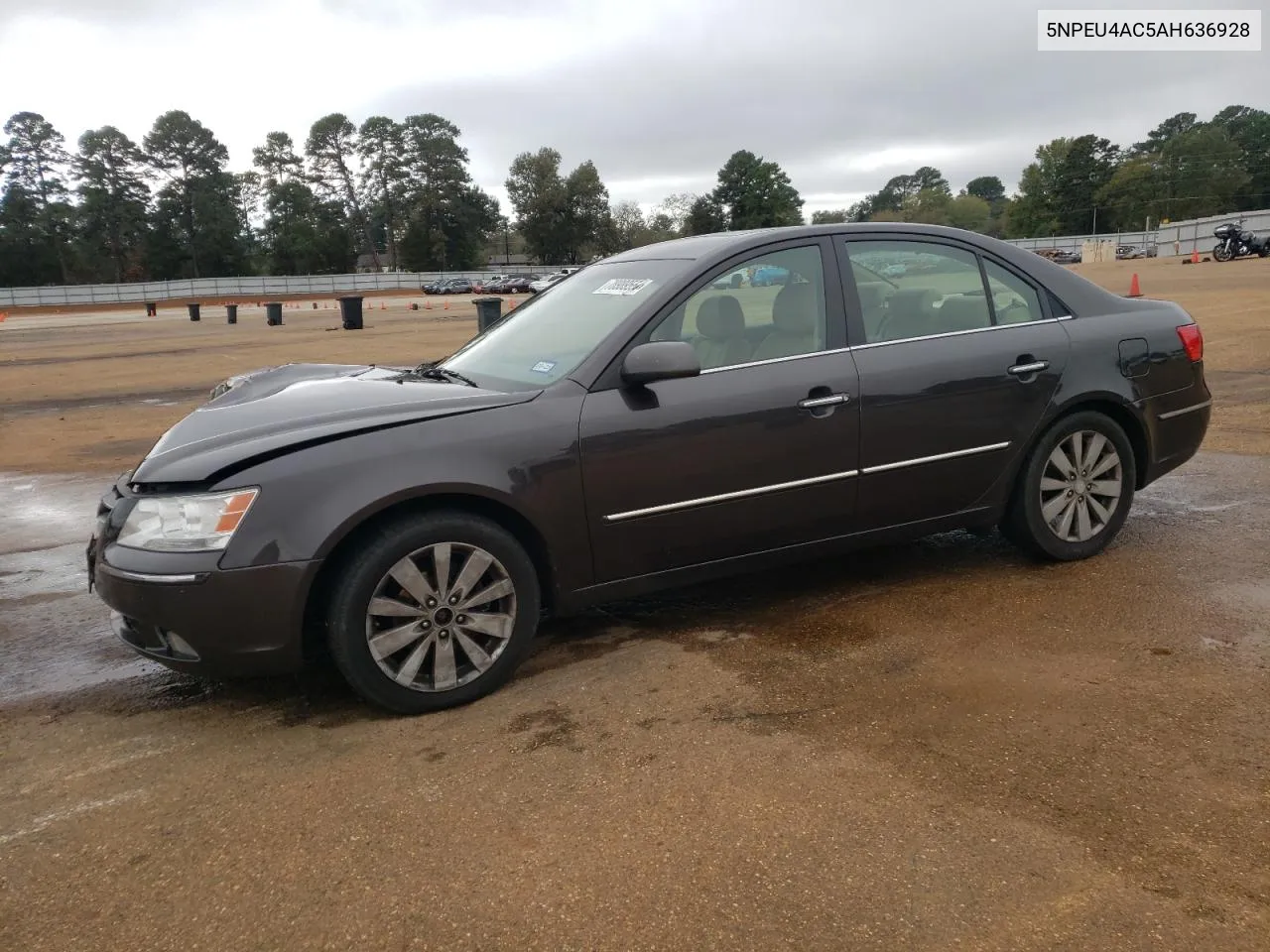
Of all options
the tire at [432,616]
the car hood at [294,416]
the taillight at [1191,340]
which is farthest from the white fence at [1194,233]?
the tire at [432,616]

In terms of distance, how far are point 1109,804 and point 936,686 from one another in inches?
32.3

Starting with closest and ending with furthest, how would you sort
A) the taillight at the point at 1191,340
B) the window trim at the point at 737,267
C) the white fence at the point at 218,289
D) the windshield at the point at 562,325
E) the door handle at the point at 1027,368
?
the window trim at the point at 737,267 → the windshield at the point at 562,325 → the door handle at the point at 1027,368 → the taillight at the point at 1191,340 → the white fence at the point at 218,289

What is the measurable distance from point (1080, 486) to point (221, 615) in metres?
3.81

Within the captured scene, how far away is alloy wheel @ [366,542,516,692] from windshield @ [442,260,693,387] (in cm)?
81

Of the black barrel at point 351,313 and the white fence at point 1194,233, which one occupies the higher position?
the white fence at point 1194,233

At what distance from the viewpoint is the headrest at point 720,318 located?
3896 millimetres

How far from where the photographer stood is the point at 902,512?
4.20 m

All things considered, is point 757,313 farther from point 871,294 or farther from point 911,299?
point 911,299

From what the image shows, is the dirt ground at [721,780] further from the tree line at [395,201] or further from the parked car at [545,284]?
the tree line at [395,201]

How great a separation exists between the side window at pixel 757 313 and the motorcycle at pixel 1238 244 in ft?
154

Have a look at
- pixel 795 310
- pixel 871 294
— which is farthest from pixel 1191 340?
pixel 795 310

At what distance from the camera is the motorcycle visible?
4206 centimetres

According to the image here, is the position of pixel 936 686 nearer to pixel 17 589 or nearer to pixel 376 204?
pixel 17 589

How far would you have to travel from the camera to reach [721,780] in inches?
111
